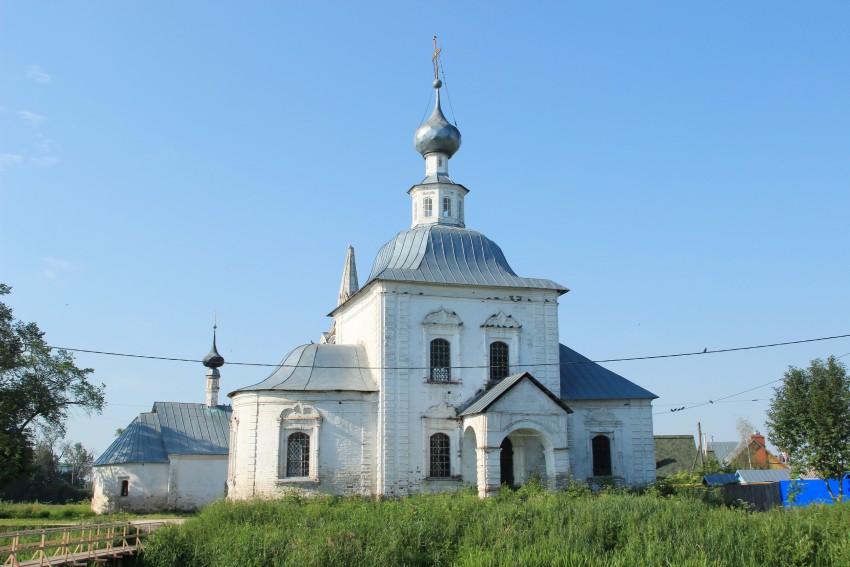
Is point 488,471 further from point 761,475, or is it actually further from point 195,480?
point 761,475

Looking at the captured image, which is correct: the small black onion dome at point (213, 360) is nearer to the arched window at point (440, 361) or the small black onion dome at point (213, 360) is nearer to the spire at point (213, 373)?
the spire at point (213, 373)

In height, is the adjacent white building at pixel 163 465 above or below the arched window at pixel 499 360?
below

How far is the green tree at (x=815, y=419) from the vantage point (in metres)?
23.9

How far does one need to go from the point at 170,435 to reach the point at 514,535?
24678mm

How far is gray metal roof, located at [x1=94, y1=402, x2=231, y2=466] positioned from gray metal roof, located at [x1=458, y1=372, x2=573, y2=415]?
54.1 feet

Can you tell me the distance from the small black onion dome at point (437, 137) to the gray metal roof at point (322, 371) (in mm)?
7775

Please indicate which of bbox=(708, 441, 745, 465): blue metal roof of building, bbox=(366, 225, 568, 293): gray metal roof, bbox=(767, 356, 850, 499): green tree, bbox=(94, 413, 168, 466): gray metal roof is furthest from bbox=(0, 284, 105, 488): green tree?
bbox=(708, 441, 745, 465): blue metal roof of building

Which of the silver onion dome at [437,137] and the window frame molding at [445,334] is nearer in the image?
the window frame molding at [445,334]

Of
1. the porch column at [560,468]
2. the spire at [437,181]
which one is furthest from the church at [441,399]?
the spire at [437,181]

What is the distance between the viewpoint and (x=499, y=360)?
25109 mm

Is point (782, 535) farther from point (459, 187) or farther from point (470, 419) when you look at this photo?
point (459, 187)

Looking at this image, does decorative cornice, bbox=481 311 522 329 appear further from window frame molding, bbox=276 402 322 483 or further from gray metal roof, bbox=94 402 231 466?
gray metal roof, bbox=94 402 231 466

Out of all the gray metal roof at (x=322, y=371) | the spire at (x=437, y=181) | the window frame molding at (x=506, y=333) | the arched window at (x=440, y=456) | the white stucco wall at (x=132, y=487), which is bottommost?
the white stucco wall at (x=132, y=487)

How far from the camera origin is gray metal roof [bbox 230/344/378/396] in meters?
23.9
